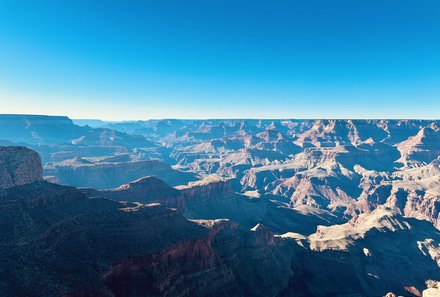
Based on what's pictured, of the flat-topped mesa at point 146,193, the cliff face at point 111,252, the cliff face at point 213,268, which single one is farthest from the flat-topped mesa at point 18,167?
the flat-topped mesa at point 146,193

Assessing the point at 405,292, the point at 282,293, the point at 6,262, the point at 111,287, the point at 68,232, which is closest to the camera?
the point at 6,262

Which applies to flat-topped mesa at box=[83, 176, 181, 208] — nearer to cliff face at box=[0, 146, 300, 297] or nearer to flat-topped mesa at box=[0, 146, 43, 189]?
flat-topped mesa at box=[0, 146, 43, 189]

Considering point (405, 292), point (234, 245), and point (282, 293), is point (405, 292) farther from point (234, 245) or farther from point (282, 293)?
point (234, 245)

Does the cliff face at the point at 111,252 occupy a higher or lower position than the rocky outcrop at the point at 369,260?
higher

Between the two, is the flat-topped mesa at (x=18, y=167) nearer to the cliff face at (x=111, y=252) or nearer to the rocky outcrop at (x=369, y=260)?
the cliff face at (x=111, y=252)

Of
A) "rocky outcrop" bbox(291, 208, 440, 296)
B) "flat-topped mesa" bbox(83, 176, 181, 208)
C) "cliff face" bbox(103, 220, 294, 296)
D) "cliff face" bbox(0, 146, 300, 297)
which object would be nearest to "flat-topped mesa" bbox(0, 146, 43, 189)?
"cliff face" bbox(0, 146, 300, 297)

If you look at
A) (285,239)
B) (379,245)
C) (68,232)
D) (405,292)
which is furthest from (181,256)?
(379,245)

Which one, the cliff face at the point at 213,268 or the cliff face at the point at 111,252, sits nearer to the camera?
the cliff face at the point at 111,252

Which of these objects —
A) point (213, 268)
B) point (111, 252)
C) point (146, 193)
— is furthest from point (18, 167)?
point (146, 193)

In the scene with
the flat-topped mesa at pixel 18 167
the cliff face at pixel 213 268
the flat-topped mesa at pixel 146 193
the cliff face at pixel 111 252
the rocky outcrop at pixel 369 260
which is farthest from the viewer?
the flat-topped mesa at pixel 146 193

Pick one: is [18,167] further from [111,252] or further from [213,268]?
[213,268]
